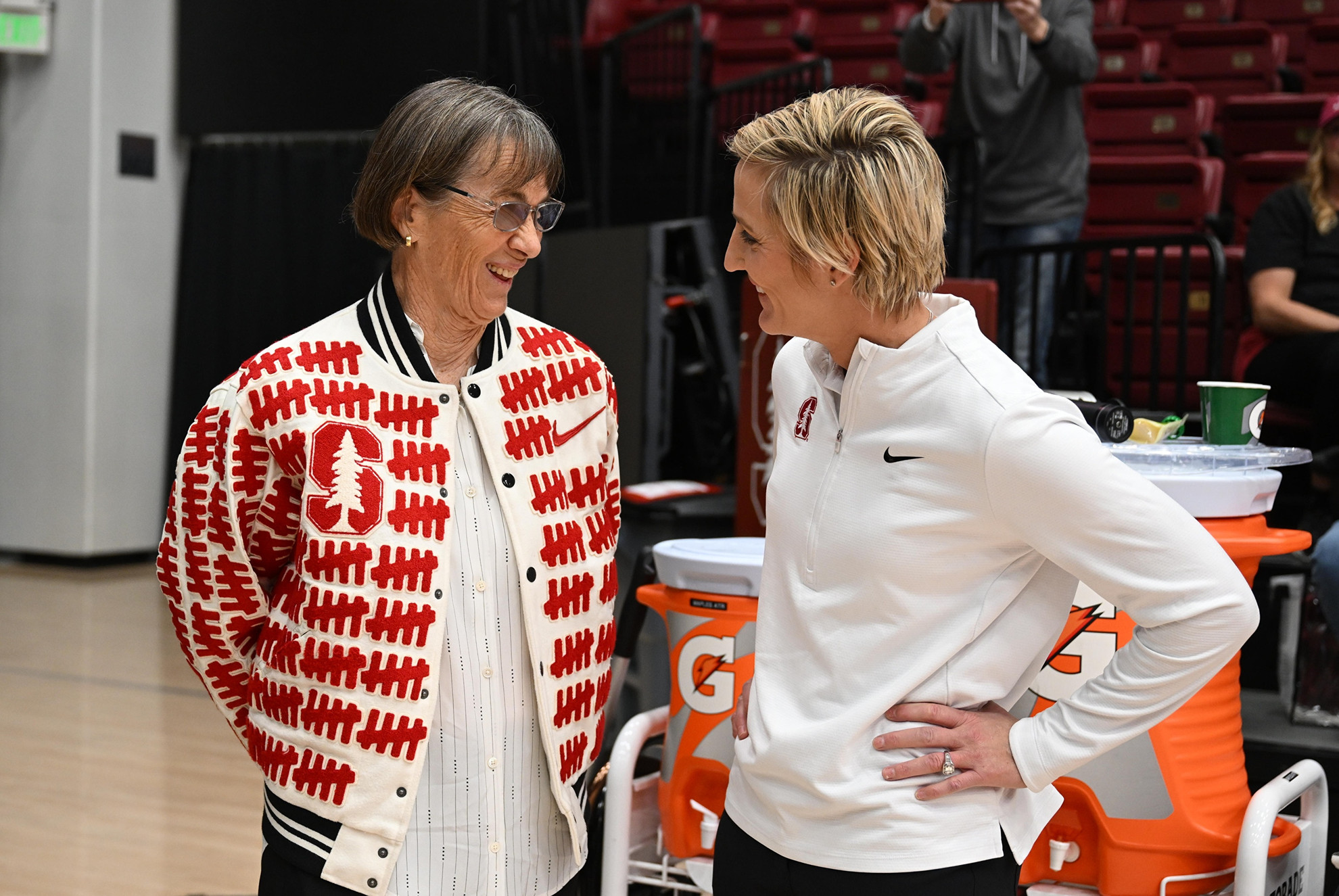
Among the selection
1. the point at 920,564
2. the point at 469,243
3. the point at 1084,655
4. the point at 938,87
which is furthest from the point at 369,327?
the point at 938,87

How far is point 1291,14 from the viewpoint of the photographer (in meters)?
8.24

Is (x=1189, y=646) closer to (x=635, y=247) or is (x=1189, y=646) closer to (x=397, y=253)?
(x=397, y=253)

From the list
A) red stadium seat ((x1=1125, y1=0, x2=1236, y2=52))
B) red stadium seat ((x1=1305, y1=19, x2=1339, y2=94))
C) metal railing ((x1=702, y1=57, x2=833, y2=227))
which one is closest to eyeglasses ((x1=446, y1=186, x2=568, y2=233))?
metal railing ((x1=702, y1=57, x2=833, y2=227))

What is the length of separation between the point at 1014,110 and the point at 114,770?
3.98 meters

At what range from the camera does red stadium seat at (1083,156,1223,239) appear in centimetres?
615

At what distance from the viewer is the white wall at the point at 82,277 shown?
26.5 ft

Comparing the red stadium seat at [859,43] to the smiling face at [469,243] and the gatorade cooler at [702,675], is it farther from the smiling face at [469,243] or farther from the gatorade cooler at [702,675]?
the smiling face at [469,243]

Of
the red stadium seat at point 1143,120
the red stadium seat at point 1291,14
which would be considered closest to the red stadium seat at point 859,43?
the red stadium seat at point 1143,120

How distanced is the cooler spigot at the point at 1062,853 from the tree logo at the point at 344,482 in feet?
3.55

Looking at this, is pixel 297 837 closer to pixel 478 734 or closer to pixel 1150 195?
pixel 478 734

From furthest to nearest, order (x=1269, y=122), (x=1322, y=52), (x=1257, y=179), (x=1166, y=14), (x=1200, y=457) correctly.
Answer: (x=1166, y=14), (x=1322, y=52), (x=1269, y=122), (x=1257, y=179), (x=1200, y=457)

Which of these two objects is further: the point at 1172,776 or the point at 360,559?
the point at 1172,776

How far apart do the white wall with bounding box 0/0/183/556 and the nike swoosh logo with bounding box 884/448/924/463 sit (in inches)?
309

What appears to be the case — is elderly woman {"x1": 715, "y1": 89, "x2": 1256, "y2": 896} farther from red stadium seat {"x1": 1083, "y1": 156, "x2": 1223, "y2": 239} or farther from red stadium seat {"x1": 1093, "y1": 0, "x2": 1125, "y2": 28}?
red stadium seat {"x1": 1093, "y1": 0, "x2": 1125, "y2": 28}
